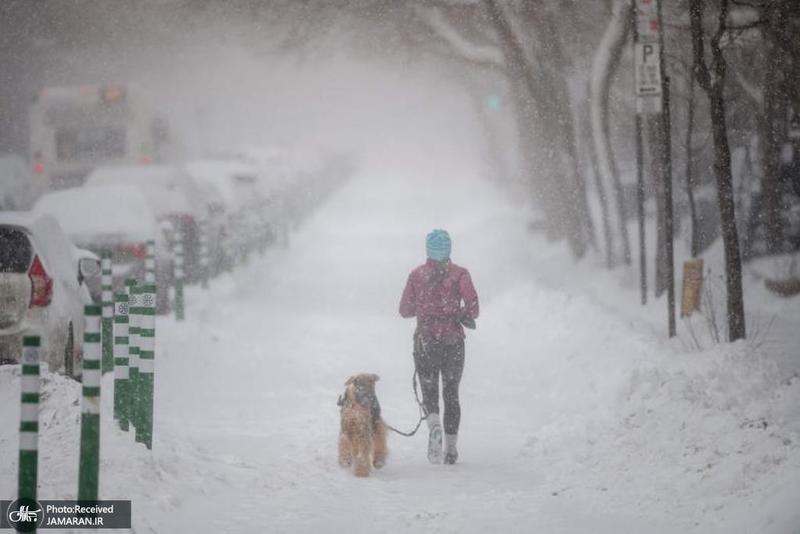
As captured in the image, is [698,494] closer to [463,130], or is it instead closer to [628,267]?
[628,267]

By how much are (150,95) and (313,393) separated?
15517 millimetres

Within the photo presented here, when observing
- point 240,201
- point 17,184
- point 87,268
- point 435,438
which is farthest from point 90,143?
point 435,438

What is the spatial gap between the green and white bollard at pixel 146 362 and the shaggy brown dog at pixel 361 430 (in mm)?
1421

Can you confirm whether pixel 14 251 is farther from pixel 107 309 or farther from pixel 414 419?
pixel 414 419

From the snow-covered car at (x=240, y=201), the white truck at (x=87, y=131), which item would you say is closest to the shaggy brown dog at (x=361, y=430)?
the snow-covered car at (x=240, y=201)

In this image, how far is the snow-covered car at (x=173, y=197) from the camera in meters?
17.4

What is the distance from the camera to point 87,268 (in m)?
11.0

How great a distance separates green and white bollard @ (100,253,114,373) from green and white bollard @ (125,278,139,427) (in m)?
0.34

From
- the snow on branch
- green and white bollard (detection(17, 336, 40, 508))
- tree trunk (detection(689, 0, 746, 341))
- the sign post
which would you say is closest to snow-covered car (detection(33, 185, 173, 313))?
the snow on branch

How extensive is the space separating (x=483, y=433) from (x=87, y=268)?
4437mm

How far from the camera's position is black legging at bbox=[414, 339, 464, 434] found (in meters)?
8.41
